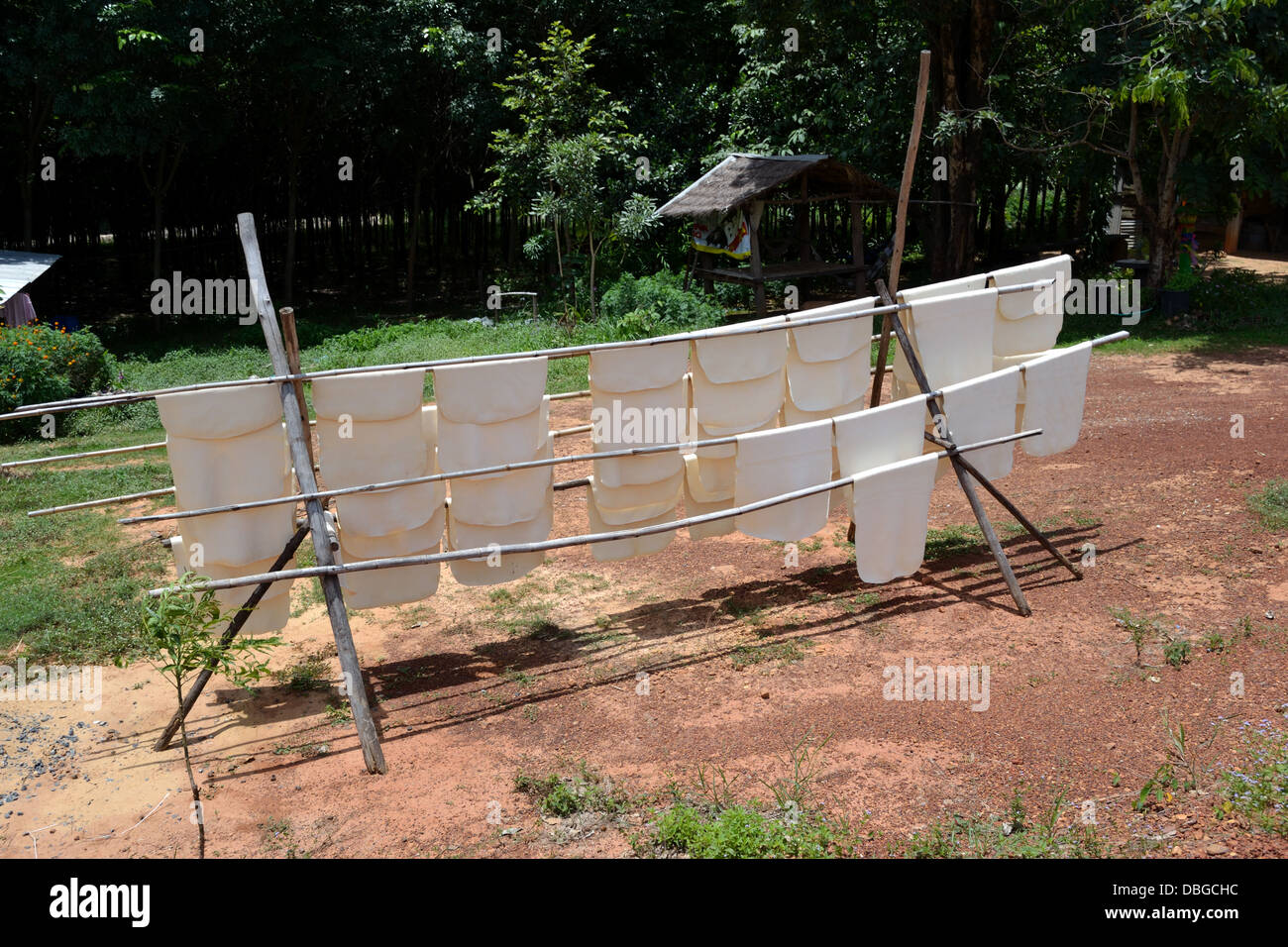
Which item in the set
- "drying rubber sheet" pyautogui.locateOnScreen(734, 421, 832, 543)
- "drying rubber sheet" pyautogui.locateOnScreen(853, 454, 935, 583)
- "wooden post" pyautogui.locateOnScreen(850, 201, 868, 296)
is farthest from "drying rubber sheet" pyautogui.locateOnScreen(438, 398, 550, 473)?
"wooden post" pyautogui.locateOnScreen(850, 201, 868, 296)

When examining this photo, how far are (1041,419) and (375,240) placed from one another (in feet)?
69.6

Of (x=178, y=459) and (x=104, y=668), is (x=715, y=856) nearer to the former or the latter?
(x=178, y=459)

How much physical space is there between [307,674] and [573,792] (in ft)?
7.75

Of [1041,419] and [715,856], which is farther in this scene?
[1041,419]

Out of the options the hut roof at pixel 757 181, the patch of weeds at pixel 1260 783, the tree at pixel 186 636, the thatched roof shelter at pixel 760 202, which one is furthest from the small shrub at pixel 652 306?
the patch of weeds at pixel 1260 783

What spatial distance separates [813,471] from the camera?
22.6 feet

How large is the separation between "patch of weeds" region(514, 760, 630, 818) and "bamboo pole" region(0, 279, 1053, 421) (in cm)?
224

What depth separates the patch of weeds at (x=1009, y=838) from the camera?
4.66 metres

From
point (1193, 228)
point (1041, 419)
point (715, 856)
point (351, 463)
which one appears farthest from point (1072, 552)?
point (1193, 228)

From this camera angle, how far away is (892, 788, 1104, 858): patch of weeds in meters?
4.66

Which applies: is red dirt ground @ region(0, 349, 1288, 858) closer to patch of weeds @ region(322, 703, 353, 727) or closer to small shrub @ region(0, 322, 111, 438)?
patch of weeds @ region(322, 703, 353, 727)

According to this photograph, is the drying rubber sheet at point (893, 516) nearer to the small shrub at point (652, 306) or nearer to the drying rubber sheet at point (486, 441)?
the drying rubber sheet at point (486, 441)

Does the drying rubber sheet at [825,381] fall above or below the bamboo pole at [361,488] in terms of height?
above

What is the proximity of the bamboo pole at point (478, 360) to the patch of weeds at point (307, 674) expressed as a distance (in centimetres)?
185
